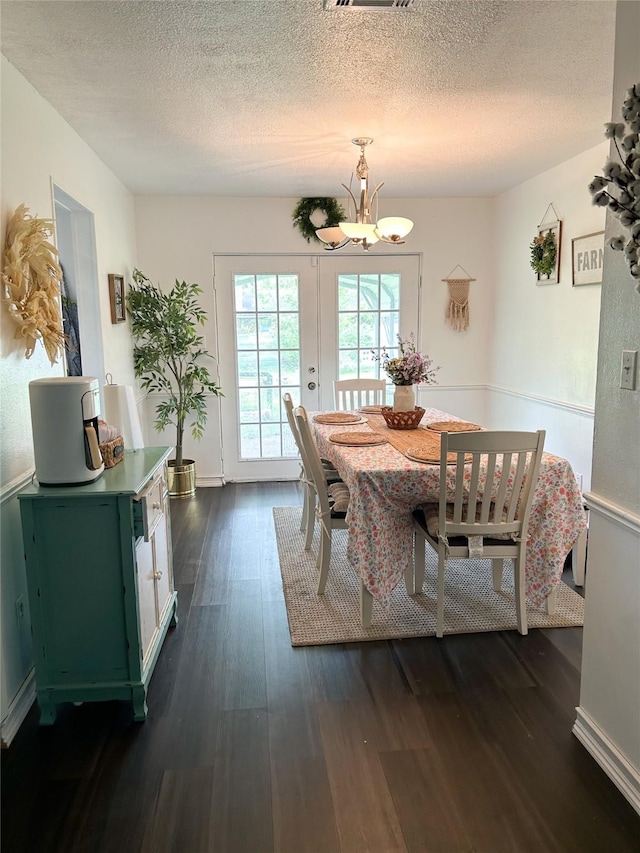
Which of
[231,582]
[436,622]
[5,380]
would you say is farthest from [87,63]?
[436,622]

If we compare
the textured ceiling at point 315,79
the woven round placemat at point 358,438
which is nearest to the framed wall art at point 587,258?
the textured ceiling at point 315,79

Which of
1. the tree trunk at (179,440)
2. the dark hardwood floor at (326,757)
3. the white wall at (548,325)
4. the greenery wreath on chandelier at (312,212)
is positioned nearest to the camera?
the dark hardwood floor at (326,757)

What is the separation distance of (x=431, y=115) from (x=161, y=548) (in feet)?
8.42

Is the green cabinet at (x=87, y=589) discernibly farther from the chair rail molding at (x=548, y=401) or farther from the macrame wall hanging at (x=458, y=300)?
the macrame wall hanging at (x=458, y=300)

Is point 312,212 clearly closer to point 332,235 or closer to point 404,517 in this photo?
point 332,235

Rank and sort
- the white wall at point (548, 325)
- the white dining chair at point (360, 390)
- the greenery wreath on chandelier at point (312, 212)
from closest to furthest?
the white wall at point (548, 325) → the white dining chair at point (360, 390) → the greenery wreath on chandelier at point (312, 212)

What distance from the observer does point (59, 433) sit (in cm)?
203

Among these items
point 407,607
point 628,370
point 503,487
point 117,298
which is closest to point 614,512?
point 628,370

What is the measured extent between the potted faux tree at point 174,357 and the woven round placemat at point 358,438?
6.22 feet

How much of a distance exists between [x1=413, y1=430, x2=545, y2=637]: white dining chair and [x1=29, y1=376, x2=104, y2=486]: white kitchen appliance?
1412 millimetres

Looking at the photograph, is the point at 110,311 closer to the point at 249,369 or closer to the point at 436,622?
the point at 249,369

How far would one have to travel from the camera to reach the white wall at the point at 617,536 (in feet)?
5.60

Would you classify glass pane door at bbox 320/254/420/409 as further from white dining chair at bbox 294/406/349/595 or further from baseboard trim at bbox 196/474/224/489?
white dining chair at bbox 294/406/349/595

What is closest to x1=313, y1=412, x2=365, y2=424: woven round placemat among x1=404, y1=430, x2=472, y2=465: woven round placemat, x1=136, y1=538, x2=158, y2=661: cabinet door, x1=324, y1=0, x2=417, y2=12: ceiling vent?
x1=404, y1=430, x2=472, y2=465: woven round placemat
